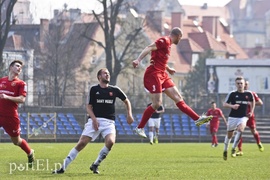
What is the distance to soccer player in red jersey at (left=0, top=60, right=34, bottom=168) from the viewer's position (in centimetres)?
1891

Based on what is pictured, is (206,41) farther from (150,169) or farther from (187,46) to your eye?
(150,169)

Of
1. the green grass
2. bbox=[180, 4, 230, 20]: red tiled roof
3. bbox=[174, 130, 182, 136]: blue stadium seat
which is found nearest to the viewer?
the green grass

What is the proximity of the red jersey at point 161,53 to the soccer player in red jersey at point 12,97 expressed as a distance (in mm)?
3171

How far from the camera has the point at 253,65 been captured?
67.8m

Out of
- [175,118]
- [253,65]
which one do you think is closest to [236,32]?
[253,65]

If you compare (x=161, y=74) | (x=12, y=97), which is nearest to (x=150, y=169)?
(x=161, y=74)

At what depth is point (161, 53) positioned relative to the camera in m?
20.8

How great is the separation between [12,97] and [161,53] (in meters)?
3.69

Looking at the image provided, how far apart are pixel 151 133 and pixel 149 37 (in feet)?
192

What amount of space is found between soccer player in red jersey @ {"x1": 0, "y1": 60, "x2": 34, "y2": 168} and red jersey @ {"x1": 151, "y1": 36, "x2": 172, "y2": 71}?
317 centimetres

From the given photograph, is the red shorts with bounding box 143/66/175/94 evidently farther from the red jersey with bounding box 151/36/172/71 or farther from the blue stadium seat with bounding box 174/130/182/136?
the blue stadium seat with bounding box 174/130/182/136

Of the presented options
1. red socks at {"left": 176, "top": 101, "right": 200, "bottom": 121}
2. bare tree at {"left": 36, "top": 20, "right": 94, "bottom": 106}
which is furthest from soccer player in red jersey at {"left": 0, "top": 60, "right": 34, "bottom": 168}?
bare tree at {"left": 36, "top": 20, "right": 94, "bottom": 106}

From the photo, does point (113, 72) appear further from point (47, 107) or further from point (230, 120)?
point (230, 120)

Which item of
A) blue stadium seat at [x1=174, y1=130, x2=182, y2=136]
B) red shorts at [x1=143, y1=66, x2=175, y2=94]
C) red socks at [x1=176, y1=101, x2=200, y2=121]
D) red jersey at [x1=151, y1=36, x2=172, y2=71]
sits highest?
red jersey at [x1=151, y1=36, x2=172, y2=71]
